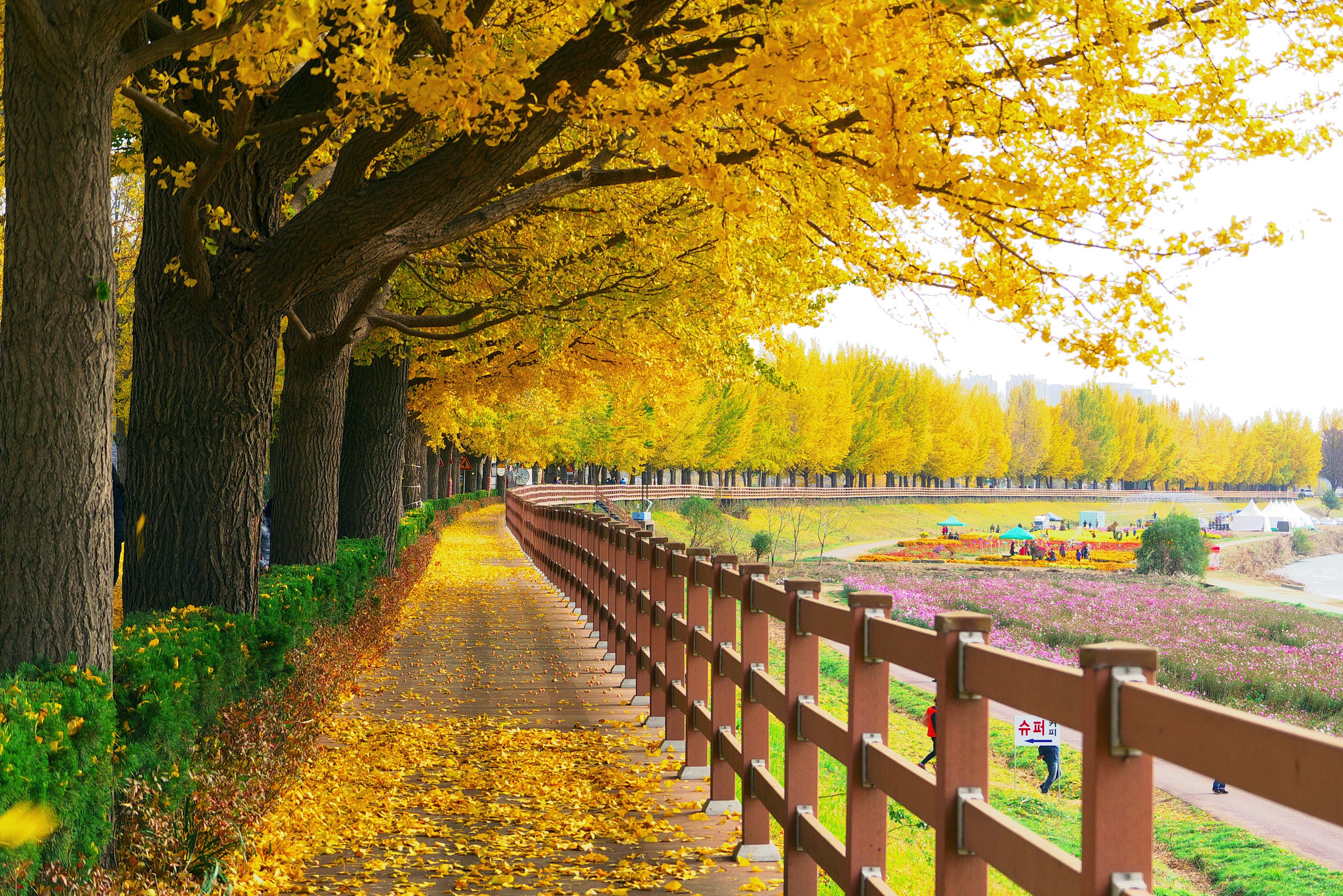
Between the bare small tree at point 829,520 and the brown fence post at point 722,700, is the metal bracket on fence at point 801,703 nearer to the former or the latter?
the brown fence post at point 722,700

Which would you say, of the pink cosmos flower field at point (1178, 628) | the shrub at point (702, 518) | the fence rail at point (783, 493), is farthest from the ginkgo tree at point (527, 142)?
the shrub at point (702, 518)

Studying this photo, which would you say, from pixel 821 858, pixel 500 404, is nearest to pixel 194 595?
pixel 821 858

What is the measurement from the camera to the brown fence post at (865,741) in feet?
13.0

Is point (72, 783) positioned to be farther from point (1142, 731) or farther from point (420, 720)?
point (420, 720)

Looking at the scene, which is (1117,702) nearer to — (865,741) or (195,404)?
(865,741)

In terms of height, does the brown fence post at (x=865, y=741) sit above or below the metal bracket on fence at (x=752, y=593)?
below

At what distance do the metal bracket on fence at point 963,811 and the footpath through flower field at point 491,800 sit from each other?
2321 millimetres

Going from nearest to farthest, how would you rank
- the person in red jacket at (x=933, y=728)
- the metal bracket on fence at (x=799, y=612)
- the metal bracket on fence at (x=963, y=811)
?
the metal bracket on fence at (x=963, y=811), the person in red jacket at (x=933, y=728), the metal bracket on fence at (x=799, y=612)

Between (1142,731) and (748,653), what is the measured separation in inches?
144

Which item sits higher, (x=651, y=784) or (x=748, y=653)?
(x=748, y=653)

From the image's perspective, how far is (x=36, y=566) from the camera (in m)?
5.12

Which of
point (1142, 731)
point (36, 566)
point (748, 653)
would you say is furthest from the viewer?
point (748, 653)

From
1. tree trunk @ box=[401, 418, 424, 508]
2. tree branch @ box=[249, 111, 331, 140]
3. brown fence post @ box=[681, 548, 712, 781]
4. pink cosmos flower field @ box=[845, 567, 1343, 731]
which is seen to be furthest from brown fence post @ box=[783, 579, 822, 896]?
tree trunk @ box=[401, 418, 424, 508]

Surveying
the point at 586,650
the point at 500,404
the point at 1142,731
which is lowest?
the point at 586,650
